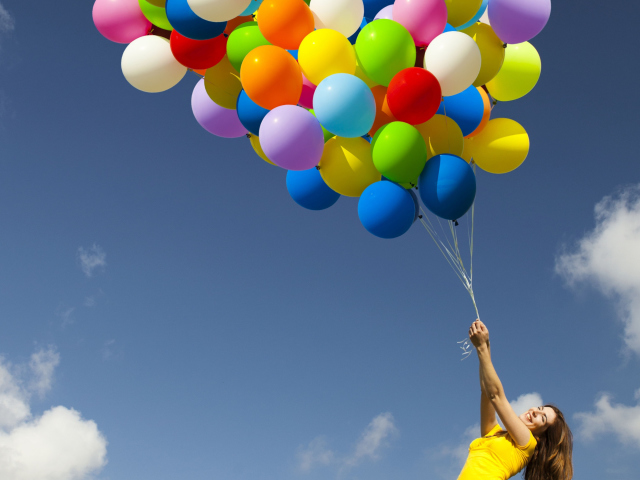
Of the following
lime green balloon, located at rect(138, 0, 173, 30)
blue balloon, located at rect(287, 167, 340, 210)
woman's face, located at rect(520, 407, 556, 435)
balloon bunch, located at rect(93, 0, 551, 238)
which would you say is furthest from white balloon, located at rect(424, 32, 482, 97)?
woman's face, located at rect(520, 407, 556, 435)

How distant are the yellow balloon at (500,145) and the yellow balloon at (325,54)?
153 centimetres

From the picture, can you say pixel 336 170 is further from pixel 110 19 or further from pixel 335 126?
pixel 110 19

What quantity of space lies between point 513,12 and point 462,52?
2.63ft

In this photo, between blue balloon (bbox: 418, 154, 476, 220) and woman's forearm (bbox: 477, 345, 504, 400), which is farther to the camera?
blue balloon (bbox: 418, 154, 476, 220)

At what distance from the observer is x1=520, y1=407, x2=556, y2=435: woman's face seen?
388cm

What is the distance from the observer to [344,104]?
15.5 ft

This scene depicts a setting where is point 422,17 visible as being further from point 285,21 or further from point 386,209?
point 386,209

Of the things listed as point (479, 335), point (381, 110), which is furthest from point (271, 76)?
point (479, 335)

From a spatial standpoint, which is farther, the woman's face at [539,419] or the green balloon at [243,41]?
the green balloon at [243,41]

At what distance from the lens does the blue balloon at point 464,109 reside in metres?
5.18

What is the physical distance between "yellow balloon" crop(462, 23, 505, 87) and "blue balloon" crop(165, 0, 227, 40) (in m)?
2.41

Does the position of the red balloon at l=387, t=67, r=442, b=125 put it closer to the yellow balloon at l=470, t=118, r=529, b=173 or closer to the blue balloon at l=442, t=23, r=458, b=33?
the blue balloon at l=442, t=23, r=458, b=33

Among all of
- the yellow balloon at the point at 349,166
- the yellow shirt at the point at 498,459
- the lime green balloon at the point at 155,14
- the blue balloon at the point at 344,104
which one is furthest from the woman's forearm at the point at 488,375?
the lime green balloon at the point at 155,14

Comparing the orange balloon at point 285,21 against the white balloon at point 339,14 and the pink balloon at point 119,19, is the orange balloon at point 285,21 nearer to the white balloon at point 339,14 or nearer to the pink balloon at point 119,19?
the white balloon at point 339,14
